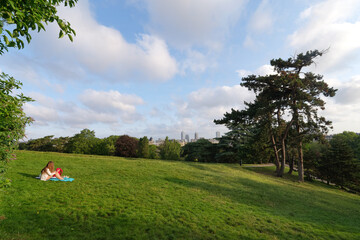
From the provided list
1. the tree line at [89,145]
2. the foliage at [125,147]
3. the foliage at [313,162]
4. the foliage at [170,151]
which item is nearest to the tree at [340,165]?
the foliage at [313,162]

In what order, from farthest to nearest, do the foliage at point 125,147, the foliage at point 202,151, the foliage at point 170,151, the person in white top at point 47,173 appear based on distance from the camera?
the foliage at point 170,151, the foliage at point 202,151, the foliage at point 125,147, the person in white top at point 47,173

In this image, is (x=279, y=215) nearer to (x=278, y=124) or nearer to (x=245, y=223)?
(x=245, y=223)

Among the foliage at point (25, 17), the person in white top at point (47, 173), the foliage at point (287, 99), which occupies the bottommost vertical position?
the person in white top at point (47, 173)

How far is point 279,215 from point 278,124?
17262 mm

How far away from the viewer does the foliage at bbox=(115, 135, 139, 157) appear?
125 feet

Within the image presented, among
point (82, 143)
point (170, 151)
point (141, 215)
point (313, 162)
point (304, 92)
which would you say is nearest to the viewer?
point (141, 215)

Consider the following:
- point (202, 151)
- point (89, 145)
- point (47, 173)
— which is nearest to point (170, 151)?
point (202, 151)

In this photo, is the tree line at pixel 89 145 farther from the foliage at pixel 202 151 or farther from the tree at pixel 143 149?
the foliage at pixel 202 151

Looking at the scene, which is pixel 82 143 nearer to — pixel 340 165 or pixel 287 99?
pixel 287 99

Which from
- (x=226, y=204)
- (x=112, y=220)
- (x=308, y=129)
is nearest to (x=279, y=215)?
(x=226, y=204)

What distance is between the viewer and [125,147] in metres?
38.2

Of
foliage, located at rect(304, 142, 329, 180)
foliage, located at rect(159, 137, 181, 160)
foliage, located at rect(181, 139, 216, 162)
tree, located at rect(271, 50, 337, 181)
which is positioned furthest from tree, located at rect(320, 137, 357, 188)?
foliage, located at rect(159, 137, 181, 160)

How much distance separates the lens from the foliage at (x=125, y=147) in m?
38.0

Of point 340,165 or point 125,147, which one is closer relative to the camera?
point 340,165
